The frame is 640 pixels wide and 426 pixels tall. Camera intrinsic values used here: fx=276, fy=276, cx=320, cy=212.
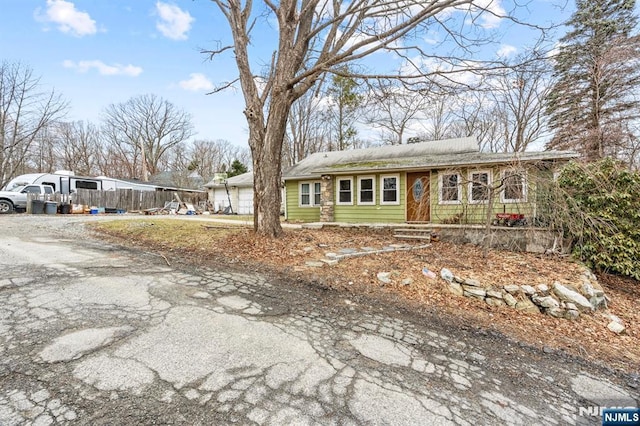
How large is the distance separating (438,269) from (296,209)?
31.7ft

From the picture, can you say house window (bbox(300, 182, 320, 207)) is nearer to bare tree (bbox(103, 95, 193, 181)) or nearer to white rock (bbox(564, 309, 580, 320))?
white rock (bbox(564, 309, 580, 320))

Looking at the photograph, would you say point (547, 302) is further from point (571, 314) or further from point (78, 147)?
point (78, 147)

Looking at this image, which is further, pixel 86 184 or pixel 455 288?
pixel 86 184

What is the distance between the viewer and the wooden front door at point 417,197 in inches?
399

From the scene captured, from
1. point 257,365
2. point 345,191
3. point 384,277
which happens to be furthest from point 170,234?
point 257,365

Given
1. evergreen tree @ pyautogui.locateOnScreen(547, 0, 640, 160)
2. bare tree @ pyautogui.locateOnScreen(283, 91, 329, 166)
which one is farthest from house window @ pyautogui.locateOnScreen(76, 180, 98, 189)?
evergreen tree @ pyautogui.locateOnScreen(547, 0, 640, 160)

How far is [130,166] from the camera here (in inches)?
1342

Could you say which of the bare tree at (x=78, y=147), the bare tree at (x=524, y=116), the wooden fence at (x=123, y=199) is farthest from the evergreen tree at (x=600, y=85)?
the bare tree at (x=78, y=147)

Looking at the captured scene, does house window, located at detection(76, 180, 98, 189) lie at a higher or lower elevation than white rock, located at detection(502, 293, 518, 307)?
higher

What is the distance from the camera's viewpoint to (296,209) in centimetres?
1420

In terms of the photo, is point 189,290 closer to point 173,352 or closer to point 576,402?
point 173,352

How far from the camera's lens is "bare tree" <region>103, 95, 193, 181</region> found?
1282 inches

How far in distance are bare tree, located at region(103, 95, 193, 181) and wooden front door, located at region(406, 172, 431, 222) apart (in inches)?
1273

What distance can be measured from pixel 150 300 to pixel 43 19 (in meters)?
13.6
